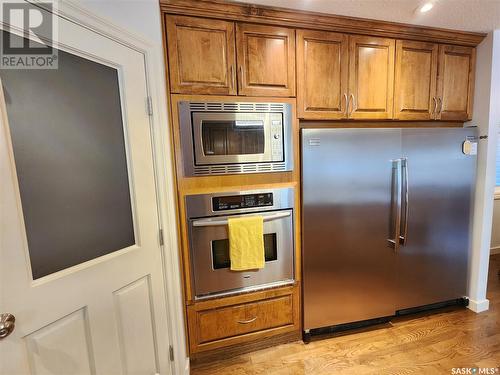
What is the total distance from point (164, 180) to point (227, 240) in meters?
0.60

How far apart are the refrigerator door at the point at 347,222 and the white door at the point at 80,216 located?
1.10 meters

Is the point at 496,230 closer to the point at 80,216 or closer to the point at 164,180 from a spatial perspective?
the point at 164,180

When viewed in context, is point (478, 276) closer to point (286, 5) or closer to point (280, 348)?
point (280, 348)

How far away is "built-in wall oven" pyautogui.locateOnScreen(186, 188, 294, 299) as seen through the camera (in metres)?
1.57

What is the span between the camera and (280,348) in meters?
1.84

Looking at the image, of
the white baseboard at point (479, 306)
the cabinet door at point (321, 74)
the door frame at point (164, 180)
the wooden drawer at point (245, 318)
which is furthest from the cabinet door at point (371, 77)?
the white baseboard at point (479, 306)

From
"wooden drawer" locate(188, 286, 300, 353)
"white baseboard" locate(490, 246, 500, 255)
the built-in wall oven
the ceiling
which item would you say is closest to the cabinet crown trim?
the ceiling

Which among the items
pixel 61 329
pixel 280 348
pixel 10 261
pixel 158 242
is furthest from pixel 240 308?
pixel 10 261

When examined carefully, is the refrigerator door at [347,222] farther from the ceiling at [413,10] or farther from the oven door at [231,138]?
the ceiling at [413,10]

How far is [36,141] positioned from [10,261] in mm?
436

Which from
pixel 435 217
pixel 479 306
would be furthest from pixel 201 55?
pixel 479 306

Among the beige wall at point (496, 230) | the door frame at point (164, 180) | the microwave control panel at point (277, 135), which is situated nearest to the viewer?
the door frame at point (164, 180)

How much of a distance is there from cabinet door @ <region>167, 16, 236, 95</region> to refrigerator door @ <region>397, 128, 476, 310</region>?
143 centimetres

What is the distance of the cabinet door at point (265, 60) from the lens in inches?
60.4
